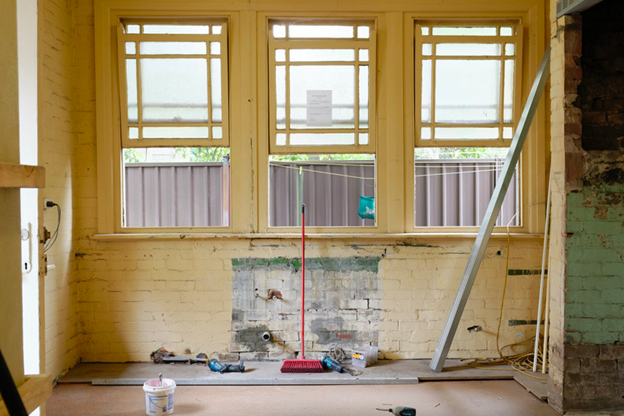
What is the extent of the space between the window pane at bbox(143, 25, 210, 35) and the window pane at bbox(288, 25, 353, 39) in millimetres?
684

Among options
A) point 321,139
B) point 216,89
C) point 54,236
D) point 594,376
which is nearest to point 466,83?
point 321,139

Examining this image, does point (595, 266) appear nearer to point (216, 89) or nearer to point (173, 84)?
point (216, 89)

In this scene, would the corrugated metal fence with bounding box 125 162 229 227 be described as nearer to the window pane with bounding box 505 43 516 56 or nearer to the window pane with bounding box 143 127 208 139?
the window pane with bounding box 143 127 208 139

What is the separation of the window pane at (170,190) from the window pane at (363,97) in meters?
1.26

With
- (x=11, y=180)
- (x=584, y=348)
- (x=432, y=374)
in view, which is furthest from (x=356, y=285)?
(x=11, y=180)

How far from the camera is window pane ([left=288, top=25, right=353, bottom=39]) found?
161 inches

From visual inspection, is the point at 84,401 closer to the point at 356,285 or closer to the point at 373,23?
the point at 356,285

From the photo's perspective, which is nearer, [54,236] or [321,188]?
[54,236]

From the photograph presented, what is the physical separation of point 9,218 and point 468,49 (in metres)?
3.71

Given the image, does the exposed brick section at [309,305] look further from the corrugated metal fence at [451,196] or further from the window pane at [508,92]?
the window pane at [508,92]

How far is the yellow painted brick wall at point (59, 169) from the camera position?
139 inches

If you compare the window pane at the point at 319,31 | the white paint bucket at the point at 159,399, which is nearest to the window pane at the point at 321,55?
the window pane at the point at 319,31

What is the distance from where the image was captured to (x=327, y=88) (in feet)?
13.4

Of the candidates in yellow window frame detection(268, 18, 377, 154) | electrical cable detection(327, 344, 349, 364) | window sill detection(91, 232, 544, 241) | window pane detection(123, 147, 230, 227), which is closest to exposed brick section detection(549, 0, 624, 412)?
window sill detection(91, 232, 544, 241)
